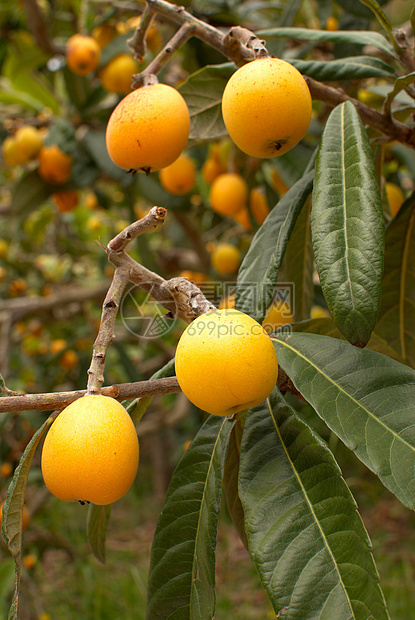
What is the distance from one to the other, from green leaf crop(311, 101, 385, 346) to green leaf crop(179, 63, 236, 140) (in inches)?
11.6

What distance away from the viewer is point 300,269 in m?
1.10

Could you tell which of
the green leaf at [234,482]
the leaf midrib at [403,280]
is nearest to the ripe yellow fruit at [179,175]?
the leaf midrib at [403,280]

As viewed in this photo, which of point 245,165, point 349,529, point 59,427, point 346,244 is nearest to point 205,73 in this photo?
point 346,244

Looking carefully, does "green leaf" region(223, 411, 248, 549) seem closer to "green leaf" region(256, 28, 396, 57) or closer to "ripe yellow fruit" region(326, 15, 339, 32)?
"green leaf" region(256, 28, 396, 57)

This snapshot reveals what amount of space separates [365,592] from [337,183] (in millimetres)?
532

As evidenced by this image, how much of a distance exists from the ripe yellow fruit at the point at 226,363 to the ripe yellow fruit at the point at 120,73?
5.29ft

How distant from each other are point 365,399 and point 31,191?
192 cm

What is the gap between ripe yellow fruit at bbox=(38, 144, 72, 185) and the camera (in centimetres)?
209

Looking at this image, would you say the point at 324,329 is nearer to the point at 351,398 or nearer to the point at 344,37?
the point at 351,398

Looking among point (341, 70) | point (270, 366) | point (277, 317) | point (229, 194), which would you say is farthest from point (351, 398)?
point (229, 194)

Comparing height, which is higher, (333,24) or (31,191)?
(333,24)

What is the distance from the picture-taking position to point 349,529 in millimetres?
625

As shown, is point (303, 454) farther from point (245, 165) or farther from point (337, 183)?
point (245, 165)

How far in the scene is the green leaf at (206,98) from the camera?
99 centimetres
